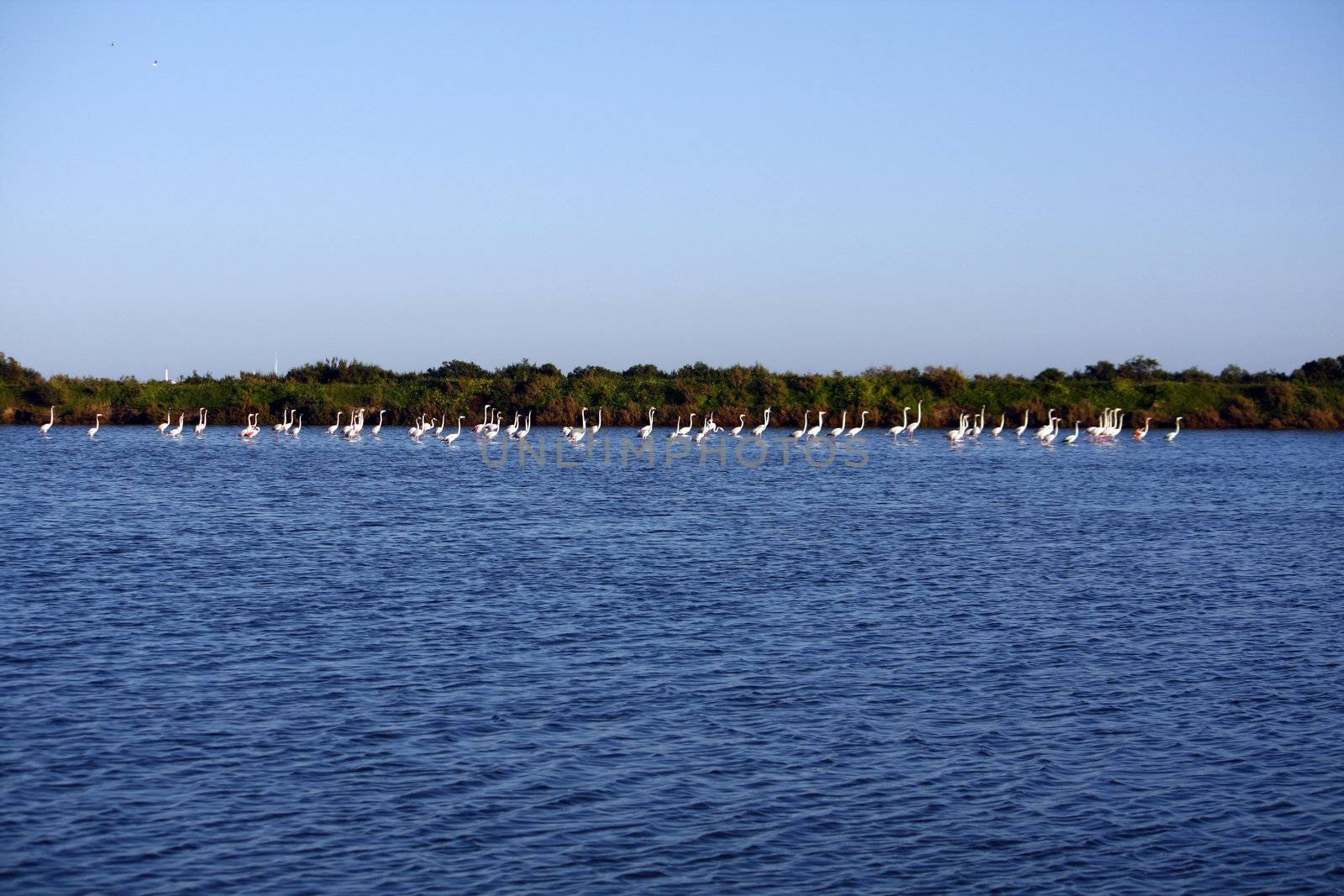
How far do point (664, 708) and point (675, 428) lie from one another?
186ft

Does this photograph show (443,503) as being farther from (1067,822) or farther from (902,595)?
(1067,822)

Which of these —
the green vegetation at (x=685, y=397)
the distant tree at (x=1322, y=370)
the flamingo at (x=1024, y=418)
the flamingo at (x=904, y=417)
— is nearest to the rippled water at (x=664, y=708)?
the flamingo at (x=1024, y=418)

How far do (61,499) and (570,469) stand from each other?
56.2 feet

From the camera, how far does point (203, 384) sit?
7300cm

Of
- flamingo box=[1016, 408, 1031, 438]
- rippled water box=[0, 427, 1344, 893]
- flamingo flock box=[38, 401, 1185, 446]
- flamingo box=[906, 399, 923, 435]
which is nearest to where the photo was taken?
rippled water box=[0, 427, 1344, 893]

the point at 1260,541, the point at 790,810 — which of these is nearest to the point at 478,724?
the point at 790,810

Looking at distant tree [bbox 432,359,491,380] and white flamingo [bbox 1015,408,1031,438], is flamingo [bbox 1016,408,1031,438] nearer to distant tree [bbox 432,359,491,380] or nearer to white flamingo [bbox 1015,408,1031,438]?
white flamingo [bbox 1015,408,1031,438]

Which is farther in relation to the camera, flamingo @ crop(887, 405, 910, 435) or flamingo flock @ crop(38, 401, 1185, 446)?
flamingo @ crop(887, 405, 910, 435)

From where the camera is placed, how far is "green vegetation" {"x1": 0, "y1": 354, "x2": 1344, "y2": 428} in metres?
70.2

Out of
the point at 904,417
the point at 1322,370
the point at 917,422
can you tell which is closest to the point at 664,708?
the point at 917,422

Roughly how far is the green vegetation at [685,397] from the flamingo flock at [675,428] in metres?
0.62

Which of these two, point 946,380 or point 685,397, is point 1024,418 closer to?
point 946,380

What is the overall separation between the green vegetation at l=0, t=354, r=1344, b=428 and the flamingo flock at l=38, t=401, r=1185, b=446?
2.03 ft

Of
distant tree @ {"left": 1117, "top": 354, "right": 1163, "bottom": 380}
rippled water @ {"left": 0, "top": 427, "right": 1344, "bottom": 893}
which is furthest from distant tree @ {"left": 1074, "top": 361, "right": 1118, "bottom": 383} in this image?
rippled water @ {"left": 0, "top": 427, "right": 1344, "bottom": 893}
